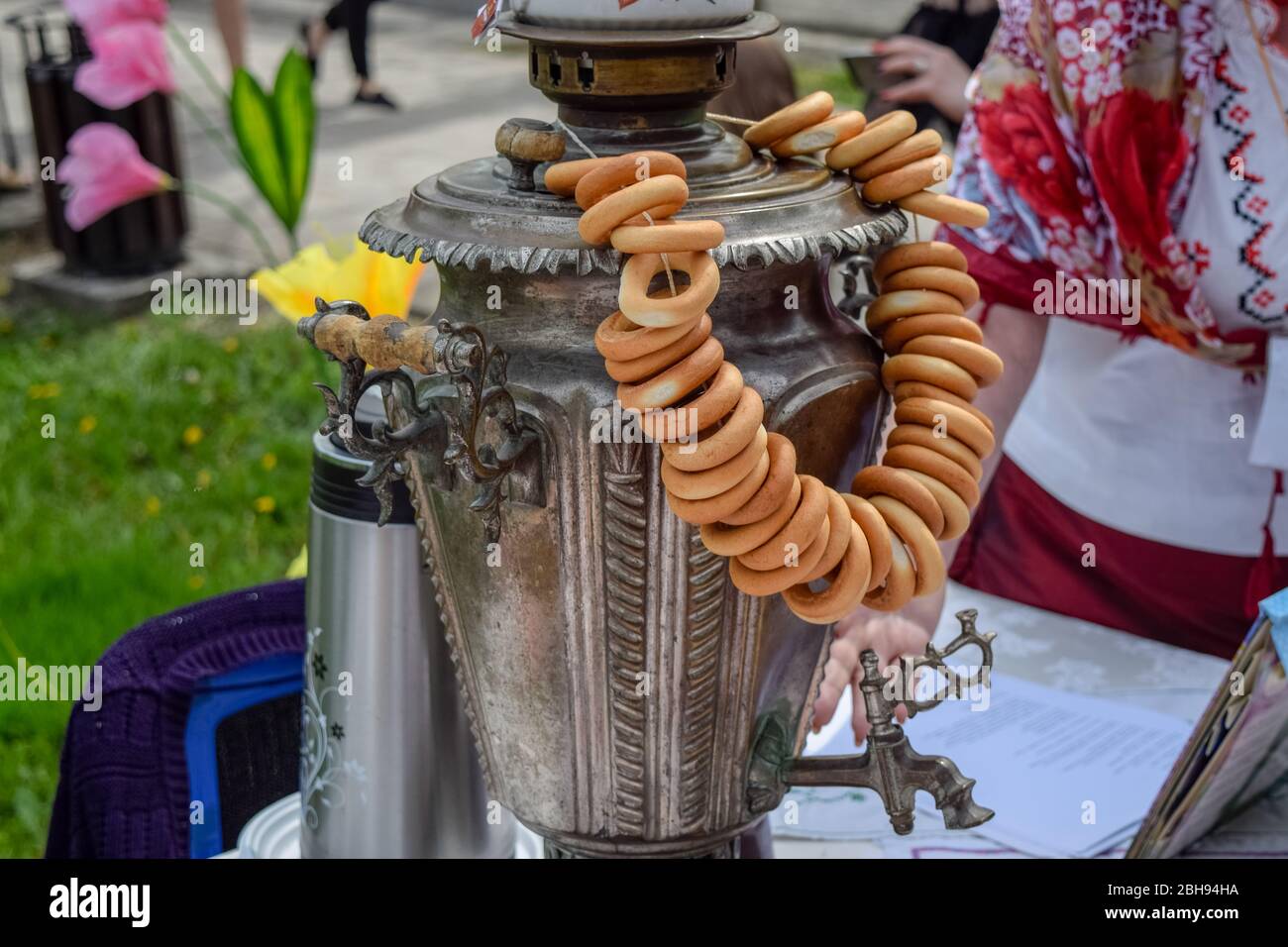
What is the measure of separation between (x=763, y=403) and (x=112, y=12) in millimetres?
2047

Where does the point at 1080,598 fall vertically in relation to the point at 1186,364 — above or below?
below

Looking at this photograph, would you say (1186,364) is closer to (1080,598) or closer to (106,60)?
(1080,598)

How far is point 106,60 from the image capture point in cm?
238

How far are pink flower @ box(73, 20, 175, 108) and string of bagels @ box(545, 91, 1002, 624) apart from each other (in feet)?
6.04

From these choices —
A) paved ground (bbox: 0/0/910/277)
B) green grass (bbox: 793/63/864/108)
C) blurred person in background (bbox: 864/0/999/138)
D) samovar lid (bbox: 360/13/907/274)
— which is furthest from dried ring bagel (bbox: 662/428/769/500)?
green grass (bbox: 793/63/864/108)

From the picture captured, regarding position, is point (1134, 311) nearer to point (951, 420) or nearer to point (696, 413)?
point (951, 420)

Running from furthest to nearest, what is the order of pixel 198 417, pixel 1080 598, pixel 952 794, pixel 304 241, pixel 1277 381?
pixel 304 241, pixel 198 417, pixel 1080 598, pixel 1277 381, pixel 952 794

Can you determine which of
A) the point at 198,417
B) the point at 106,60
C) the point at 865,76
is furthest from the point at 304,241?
the point at 865,76

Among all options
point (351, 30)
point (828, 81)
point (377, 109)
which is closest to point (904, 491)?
point (351, 30)

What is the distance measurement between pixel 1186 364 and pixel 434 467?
2.94 ft

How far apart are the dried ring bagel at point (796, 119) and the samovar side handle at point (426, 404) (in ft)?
0.78

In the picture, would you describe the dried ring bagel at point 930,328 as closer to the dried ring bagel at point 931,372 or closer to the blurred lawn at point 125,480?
the dried ring bagel at point 931,372

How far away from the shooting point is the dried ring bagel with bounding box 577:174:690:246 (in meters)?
0.69

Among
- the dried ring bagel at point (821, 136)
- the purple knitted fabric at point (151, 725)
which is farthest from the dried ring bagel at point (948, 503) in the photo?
the purple knitted fabric at point (151, 725)
